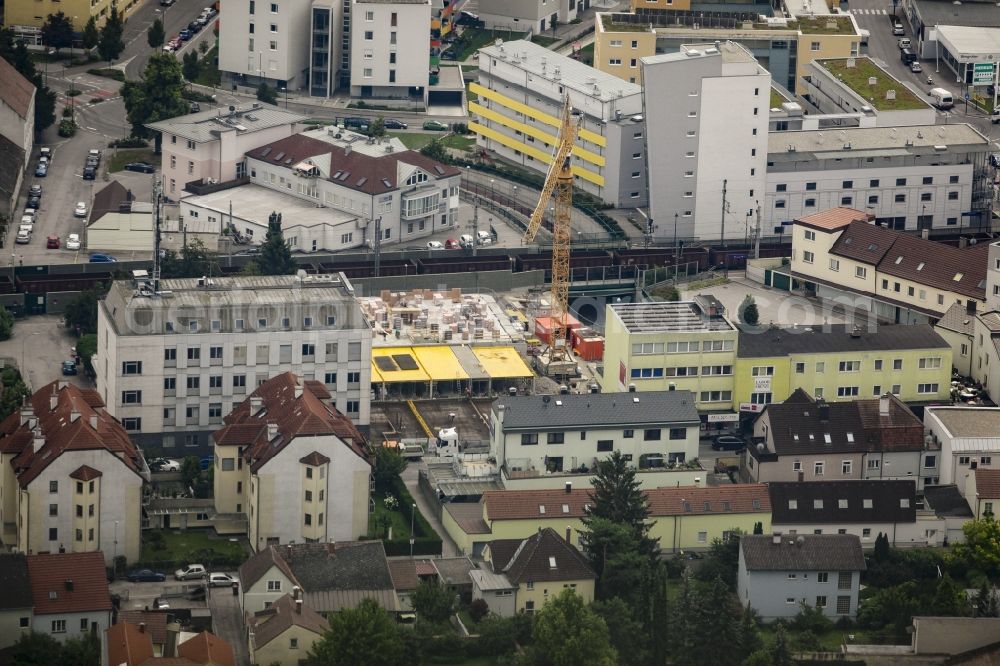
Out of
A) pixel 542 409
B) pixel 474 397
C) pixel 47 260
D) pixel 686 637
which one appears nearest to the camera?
pixel 686 637

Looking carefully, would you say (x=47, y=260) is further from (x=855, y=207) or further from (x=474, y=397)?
(x=855, y=207)

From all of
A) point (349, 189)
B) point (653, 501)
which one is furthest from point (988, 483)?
point (349, 189)

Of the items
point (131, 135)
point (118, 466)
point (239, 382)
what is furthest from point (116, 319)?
point (131, 135)

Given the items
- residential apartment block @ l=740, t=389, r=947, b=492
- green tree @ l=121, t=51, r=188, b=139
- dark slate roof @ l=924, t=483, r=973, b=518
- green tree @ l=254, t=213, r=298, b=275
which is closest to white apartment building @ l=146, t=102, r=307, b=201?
green tree @ l=121, t=51, r=188, b=139

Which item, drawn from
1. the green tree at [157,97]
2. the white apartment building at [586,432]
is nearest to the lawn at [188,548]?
the white apartment building at [586,432]

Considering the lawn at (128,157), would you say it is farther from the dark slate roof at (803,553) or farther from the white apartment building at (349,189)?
the dark slate roof at (803,553)

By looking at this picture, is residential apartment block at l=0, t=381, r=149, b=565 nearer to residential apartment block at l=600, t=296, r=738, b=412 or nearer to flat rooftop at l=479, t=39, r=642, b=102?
residential apartment block at l=600, t=296, r=738, b=412

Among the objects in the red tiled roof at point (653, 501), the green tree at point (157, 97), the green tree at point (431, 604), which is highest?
the green tree at point (157, 97)
